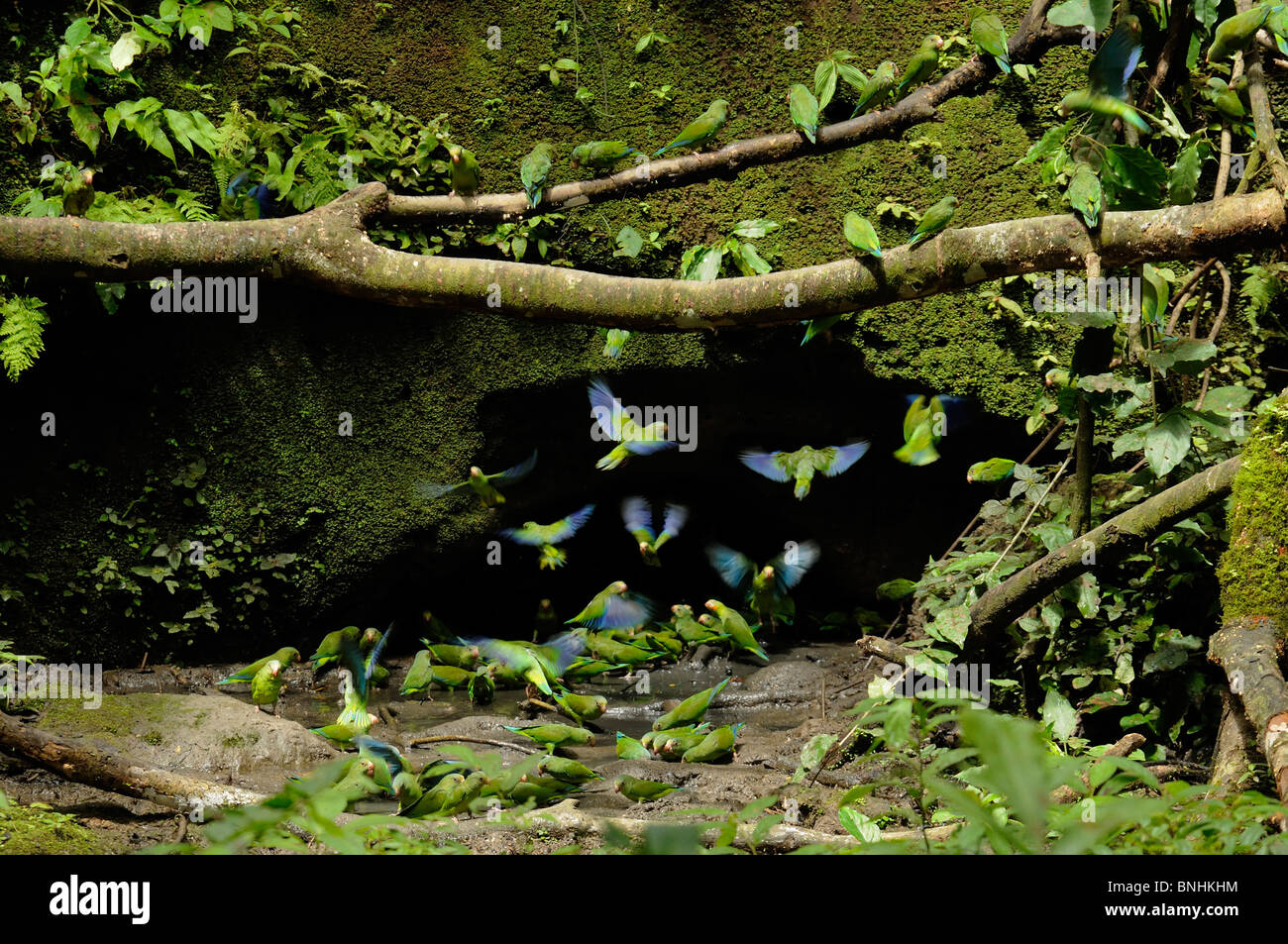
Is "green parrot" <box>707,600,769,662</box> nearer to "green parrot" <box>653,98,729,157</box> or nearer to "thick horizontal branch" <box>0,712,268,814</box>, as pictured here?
"green parrot" <box>653,98,729,157</box>

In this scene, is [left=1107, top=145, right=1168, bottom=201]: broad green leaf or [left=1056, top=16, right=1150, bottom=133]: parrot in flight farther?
[left=1056, top=16, right=1150, bottom=133]: parrot in flight

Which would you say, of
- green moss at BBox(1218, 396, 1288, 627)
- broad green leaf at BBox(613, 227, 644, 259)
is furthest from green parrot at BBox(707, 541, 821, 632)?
Answer: green moss at BBox(1218, 396, 1288, 627)

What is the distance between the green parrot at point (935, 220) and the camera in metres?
2.78

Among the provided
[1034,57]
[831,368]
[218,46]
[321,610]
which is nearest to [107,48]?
[218,46]

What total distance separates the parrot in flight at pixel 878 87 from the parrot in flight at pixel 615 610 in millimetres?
2400

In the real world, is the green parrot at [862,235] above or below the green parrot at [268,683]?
above

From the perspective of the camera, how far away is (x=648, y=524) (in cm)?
510

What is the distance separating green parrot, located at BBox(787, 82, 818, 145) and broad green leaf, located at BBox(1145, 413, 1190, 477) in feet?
5.04

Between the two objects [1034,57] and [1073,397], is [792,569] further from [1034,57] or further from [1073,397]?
[1034,57]

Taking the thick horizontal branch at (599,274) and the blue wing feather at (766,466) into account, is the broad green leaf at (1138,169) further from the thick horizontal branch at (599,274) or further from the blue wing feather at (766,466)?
the blue wing feather at (766,466)

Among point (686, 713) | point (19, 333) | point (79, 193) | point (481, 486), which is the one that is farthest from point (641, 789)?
point (79, 193)

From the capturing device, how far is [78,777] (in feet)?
9.31

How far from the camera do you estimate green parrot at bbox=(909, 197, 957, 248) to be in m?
2.78

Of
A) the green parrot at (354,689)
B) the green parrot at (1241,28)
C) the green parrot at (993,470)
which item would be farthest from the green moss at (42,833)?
the green parrot at (1241,28)
